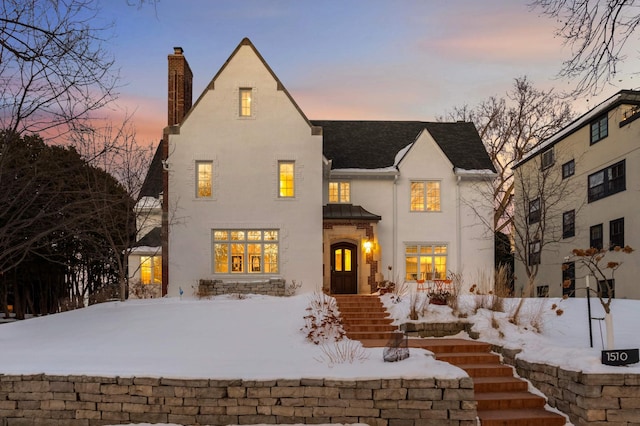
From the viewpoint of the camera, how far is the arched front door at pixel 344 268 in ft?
63.6

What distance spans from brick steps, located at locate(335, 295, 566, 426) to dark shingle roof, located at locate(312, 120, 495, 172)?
32.0 ft

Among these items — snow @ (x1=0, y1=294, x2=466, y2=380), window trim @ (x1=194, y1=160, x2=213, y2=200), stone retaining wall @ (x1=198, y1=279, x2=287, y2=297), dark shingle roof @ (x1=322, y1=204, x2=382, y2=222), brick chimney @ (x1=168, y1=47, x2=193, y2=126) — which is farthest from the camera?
brick chimney @ (x1=168, y1=47, x2=193, y2=126)

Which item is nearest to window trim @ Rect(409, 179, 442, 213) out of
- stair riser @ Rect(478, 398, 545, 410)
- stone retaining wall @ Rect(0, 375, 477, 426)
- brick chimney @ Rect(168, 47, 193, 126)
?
brick chimney @ Rect(168, 47, 193, 126)

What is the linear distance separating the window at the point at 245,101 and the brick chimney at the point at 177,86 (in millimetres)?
2528

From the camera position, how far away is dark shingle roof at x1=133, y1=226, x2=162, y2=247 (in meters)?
21.1

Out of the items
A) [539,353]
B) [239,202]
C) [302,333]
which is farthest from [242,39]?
[539,353]

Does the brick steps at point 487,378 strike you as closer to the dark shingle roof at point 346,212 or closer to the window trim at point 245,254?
the window trim at point 245,254

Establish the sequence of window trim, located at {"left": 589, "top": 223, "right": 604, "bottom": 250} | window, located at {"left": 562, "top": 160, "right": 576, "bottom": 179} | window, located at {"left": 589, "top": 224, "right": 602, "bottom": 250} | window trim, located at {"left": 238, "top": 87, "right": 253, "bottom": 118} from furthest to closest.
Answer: window, located at {"left": 562, "top": 160, "right": 576, "bottom": 179} < window, located at {"left": 589, "top": 224, "right": 602, "bottom": 250} < window trim, located at {"left": 589, "top": 223, "right": 604, "bottom": 250} < window trim, located at {"left": 238, "top": 87, "right": 253, "bottom": 118}

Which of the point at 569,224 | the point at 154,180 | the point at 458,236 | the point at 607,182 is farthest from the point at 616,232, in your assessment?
the point at 154,180

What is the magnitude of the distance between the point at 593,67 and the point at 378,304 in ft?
28.5

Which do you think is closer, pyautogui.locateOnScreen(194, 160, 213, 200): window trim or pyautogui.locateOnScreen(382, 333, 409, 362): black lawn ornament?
pyautogui.locateOnScreen(382, 333, 409, 362): black lawn ornament

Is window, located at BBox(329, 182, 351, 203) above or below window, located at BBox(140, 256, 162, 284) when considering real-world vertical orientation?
above

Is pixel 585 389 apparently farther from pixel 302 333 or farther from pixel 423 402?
pixel 302 333

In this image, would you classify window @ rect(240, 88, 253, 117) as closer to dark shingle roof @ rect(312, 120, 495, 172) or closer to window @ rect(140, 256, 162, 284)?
dark shingle roof @ rect(312, 120, 495, 172)
